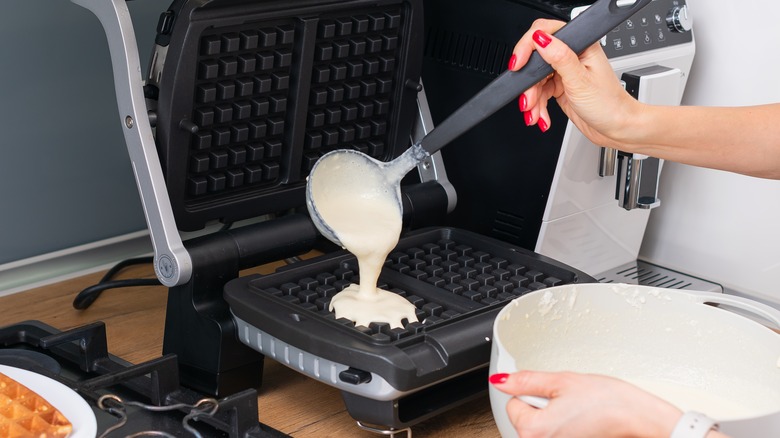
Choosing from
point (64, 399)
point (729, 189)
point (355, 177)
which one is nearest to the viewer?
point (64, 399)

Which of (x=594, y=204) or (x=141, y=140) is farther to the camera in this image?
(x=594, y=204)

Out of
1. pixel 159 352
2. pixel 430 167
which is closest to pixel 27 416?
pixel 159 352

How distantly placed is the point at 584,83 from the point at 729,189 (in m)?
0.63

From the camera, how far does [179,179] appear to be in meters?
1.26

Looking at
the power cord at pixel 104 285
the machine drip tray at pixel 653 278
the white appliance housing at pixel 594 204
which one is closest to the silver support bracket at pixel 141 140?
the power cord at pixel 104 285

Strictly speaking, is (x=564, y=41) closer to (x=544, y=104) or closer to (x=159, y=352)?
(x=544, y=104)

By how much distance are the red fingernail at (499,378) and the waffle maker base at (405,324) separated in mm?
156

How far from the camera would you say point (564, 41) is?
112 cm

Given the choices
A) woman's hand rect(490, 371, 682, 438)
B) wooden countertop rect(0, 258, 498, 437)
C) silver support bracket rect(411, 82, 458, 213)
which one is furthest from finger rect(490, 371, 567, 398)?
silver support bracket rect(411, 82, 458, 213)

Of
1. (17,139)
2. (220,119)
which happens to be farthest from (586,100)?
(17,139)

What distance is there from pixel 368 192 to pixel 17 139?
63cm

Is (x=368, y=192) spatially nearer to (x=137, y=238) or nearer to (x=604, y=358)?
(x=604, y=358)

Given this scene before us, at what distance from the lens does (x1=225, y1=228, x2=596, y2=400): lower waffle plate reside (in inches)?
42.3

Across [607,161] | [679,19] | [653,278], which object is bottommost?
[653,278]
